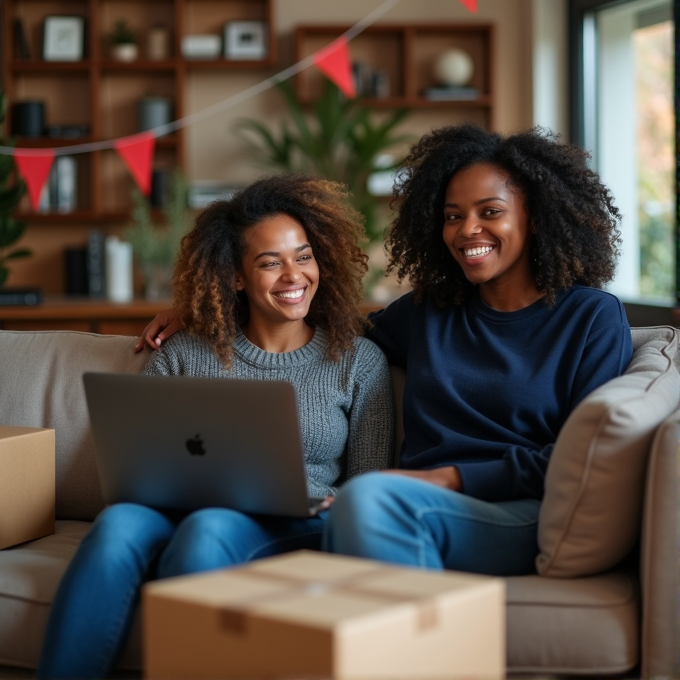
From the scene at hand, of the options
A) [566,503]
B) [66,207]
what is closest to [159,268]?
[66,207]

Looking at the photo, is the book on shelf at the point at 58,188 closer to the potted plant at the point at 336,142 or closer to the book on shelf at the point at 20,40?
the book on shelf at the point at 20,40

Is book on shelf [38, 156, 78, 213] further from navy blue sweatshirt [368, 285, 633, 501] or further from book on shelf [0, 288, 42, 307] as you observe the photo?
navy blue sweatshirt [368, 285, 633, 501]

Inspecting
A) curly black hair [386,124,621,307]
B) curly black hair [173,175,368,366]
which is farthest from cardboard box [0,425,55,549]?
curly black hair [386,124,621,307]

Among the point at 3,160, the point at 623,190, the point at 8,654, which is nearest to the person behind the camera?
the point at 8,654

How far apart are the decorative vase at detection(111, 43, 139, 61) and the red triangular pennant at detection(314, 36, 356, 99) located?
96cm

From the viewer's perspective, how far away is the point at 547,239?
2.10 meters

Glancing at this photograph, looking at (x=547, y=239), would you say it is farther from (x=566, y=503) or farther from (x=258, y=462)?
(x=258, y=462)

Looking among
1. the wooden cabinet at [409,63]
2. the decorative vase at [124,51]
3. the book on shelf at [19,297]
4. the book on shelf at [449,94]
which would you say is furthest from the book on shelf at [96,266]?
the book on shelf at [449,94]

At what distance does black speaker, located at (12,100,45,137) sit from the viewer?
15.4 ft

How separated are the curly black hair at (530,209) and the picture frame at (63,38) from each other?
116 inches

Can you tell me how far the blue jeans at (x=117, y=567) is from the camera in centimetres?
168

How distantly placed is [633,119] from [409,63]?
105 cm

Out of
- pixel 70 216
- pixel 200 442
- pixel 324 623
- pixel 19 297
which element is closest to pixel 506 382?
pixel 200 442

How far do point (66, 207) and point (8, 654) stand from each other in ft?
10.6
